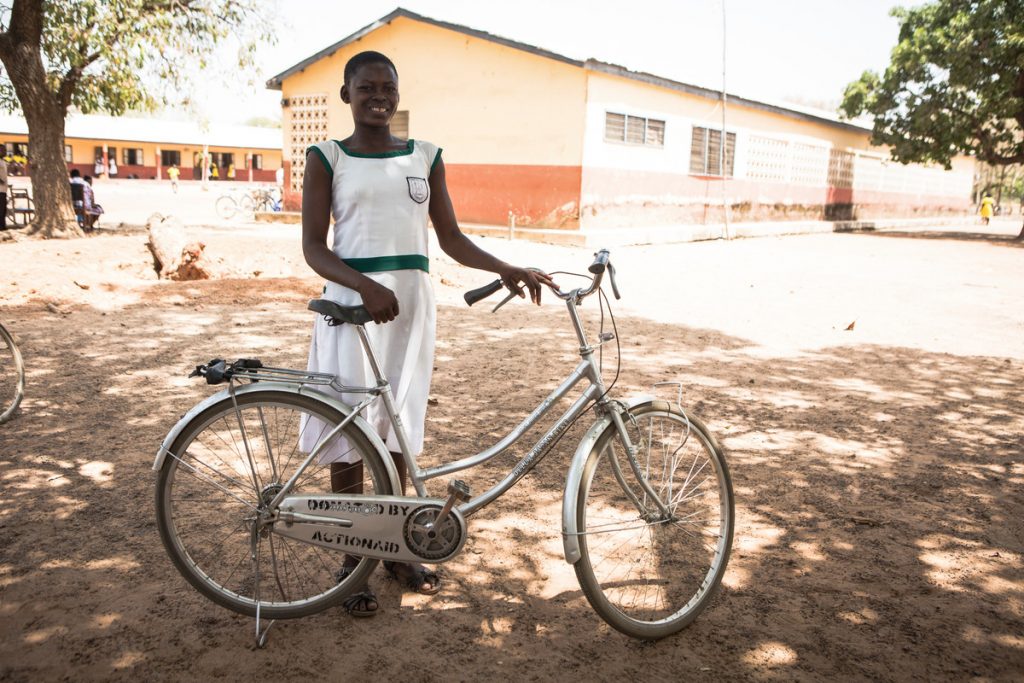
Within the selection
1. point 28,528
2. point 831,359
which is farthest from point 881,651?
point 831,359

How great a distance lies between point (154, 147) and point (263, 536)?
46.3 meters

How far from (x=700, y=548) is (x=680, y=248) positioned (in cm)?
1449

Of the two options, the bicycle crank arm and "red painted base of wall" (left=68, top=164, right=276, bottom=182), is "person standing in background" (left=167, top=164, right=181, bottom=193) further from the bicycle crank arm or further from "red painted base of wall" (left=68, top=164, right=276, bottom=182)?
the bicycle crank arm

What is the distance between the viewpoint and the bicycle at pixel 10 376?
174 inches

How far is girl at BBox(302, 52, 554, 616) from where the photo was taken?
2.50 meters

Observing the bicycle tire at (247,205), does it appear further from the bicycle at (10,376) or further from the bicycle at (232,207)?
the bicycle at (10,376)

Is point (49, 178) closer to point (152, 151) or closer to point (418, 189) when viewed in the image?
point (418, 189)

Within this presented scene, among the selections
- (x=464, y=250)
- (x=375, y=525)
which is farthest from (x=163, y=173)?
(x=375, y=525)

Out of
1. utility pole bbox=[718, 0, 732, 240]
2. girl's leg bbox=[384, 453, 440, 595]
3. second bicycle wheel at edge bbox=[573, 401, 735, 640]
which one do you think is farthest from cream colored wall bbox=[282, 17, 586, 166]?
girl's leg bbox=[384, 453, 440, 595]

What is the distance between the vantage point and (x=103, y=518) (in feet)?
10.8

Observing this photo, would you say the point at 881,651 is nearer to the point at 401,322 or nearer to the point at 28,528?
the point at 401,322

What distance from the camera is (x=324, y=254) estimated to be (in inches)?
96.9

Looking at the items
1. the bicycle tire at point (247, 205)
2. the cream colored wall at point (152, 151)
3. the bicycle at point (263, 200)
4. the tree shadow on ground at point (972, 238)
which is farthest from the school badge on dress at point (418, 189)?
the cream colored wall at point (152, 151)

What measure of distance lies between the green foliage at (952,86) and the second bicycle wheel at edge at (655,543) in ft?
69.4
